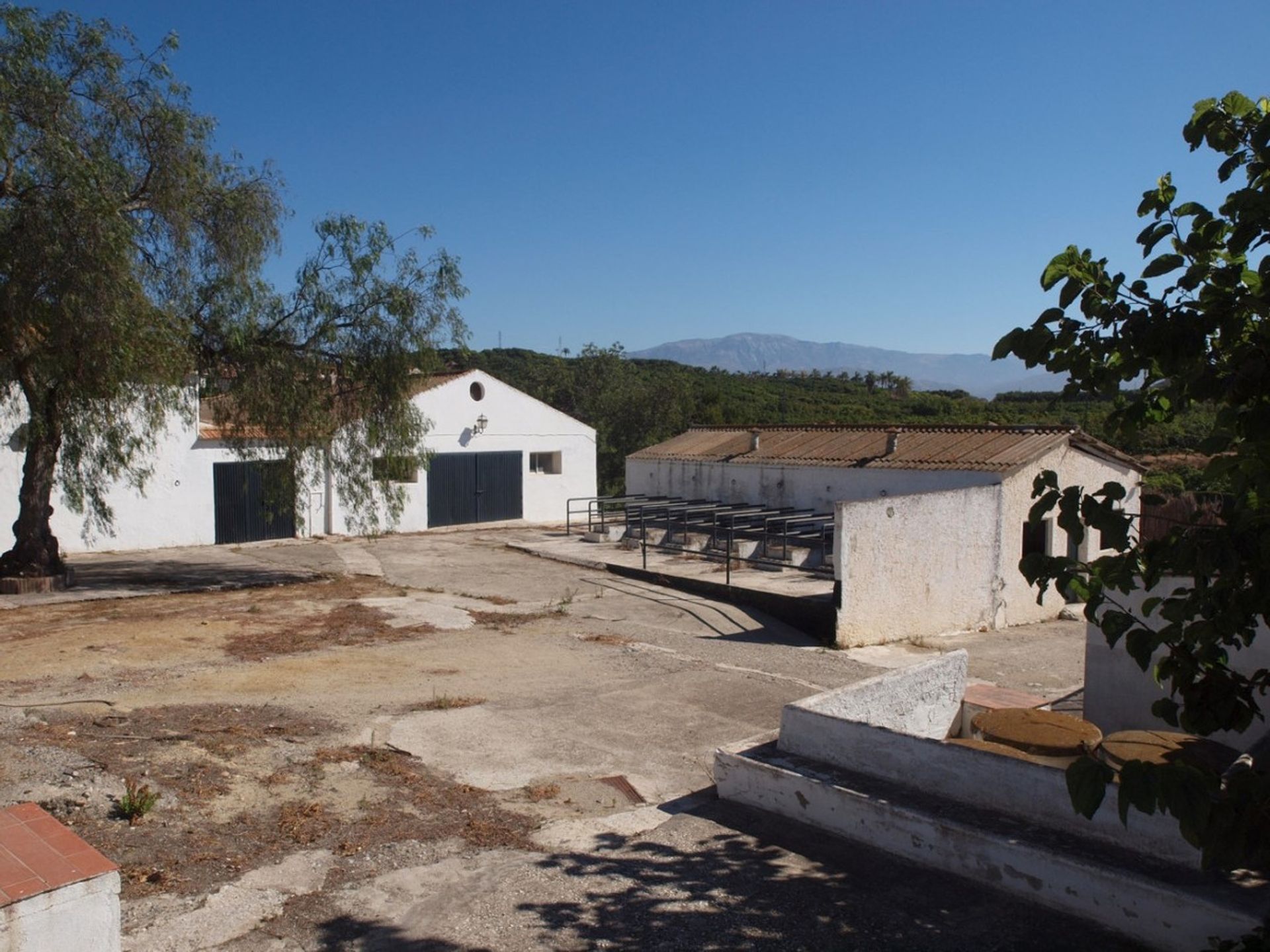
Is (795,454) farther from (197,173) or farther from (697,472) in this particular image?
(197,173)

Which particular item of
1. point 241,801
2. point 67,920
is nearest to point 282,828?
point 241,801

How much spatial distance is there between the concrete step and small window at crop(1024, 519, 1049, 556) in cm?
1172

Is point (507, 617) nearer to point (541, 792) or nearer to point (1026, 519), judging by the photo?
point (541, 792)

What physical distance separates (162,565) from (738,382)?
52491mm

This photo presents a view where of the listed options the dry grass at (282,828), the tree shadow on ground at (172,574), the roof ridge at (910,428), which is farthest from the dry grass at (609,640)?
the roof ridge at (910,428)

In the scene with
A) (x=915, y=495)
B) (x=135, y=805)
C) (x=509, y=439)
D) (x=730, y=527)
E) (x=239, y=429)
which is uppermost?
(x=509, y=439)

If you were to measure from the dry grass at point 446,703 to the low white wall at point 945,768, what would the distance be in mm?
3266

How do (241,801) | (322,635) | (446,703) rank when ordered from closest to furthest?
(241,801)
(446,703)
(322,635)

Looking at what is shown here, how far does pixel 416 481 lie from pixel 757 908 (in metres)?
20.2

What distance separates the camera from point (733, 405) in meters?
47.8

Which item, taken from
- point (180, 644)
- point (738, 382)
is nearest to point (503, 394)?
point (180, 644)

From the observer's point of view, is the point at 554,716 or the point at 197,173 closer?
the point at 554,716

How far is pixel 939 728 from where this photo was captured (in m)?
7.72

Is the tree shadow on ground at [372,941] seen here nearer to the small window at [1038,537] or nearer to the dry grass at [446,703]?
the dry grass at [446,703]
